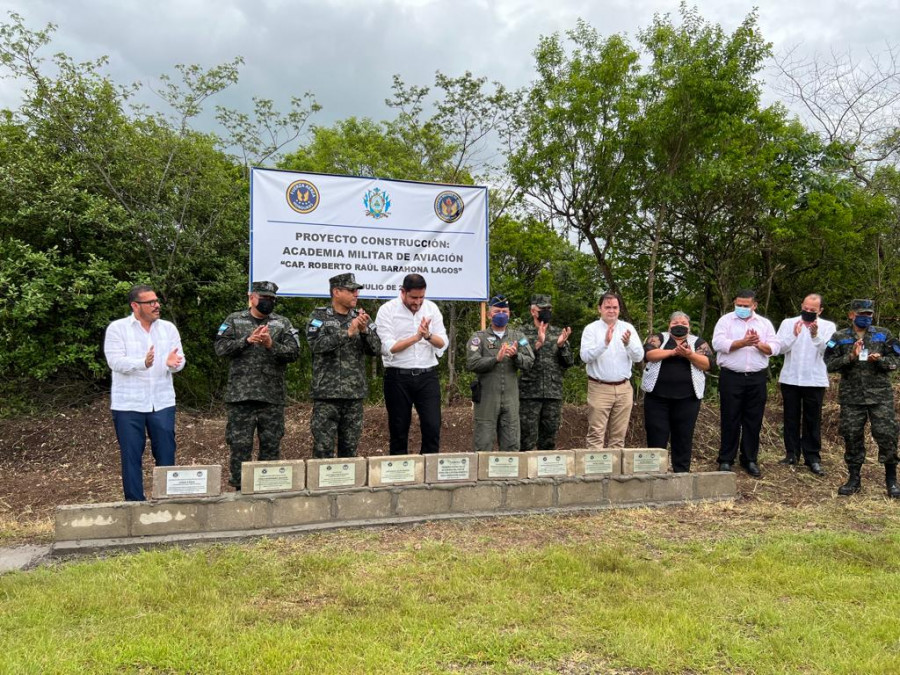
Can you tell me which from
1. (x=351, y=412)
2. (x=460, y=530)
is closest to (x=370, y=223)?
(x=351, y=412)

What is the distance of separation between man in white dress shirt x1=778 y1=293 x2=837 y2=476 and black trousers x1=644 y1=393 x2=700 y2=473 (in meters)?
1.32

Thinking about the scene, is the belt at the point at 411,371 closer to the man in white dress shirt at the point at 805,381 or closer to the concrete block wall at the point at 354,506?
the concrete block wall at the point at 354,506

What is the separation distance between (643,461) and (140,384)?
373 cm

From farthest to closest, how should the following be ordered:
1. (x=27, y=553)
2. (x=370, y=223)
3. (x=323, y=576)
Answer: (x=370, y=223) < (x=27, y=553) < (x=323, y=576)

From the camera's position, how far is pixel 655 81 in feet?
21.6

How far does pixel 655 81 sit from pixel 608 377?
139 inches

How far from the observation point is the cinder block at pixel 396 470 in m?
4.14

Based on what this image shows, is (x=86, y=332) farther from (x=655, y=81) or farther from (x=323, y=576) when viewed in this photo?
(x=655, y=81)

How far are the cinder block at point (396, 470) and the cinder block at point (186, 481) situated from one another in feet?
3.27

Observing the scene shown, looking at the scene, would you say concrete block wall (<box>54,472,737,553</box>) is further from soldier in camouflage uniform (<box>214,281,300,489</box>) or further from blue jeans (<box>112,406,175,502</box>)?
soldier in camouflage uniform (<box>214,281,300,489</box>)

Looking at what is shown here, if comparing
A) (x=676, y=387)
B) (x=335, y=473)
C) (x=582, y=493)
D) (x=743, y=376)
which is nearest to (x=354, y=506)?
(x=335, y=473)

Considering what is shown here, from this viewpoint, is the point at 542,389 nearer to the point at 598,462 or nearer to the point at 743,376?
the point at 598,462

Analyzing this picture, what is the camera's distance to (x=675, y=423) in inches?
212

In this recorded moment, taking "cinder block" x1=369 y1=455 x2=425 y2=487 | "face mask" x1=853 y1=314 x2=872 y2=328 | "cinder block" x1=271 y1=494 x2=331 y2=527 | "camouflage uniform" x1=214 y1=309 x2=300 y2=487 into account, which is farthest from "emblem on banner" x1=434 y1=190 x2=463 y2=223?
"face mask" x1=853 y1=314 x2=872 y2=328
